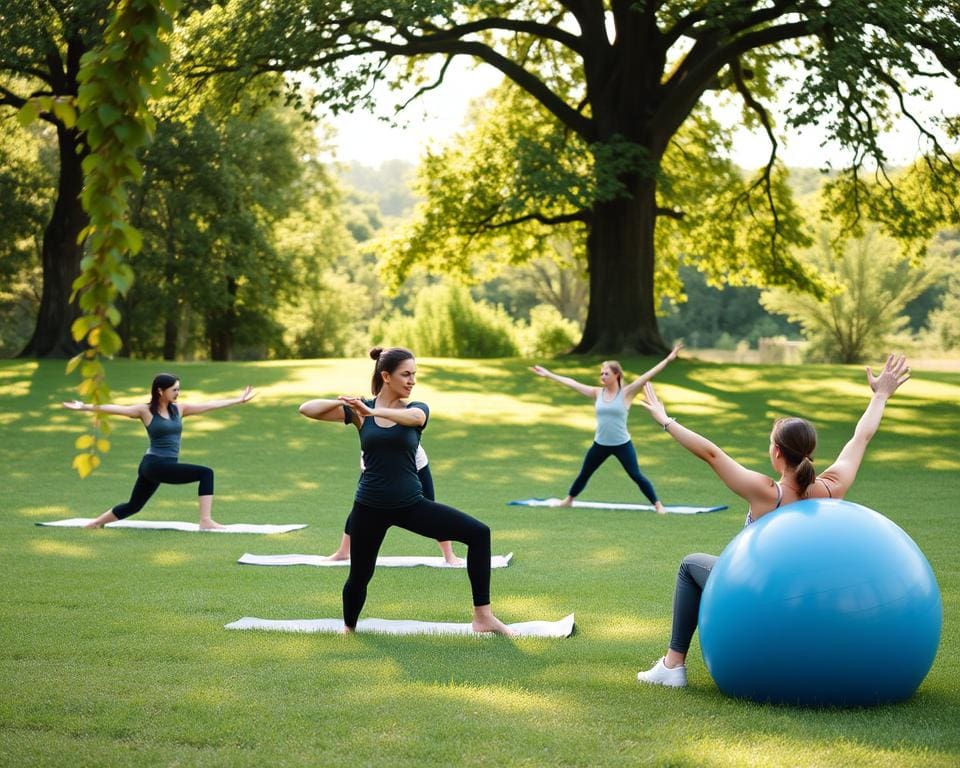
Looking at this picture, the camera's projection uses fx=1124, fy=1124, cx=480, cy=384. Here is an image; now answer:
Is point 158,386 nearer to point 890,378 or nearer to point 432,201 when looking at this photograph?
point 890,378

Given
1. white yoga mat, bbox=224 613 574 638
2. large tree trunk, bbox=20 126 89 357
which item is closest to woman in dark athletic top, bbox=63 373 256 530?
white yoga mat, bbox=224 613 574 638

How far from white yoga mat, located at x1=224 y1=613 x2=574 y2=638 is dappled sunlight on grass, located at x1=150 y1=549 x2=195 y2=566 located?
288cm

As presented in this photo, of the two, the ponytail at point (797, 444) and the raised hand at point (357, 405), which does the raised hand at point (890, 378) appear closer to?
the ponytail at point (797, 444)

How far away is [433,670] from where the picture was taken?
20.7ft

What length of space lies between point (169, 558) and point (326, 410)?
4.07 m

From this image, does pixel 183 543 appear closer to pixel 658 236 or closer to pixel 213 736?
pixel 213 736

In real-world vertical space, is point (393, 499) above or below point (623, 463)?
above

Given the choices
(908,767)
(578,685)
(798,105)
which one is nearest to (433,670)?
(578,685)

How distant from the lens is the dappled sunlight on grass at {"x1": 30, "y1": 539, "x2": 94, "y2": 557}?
10.8 meters

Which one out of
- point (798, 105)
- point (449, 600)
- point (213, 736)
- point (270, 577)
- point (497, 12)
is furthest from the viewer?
point (497, 12)

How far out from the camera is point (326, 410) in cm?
733

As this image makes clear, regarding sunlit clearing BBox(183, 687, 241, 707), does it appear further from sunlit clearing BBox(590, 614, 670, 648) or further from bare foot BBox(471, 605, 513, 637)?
sunlit clearing BBox(590, 614, 670, 648)

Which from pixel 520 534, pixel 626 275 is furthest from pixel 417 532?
pixel 626 275

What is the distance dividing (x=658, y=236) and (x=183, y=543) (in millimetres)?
27991
